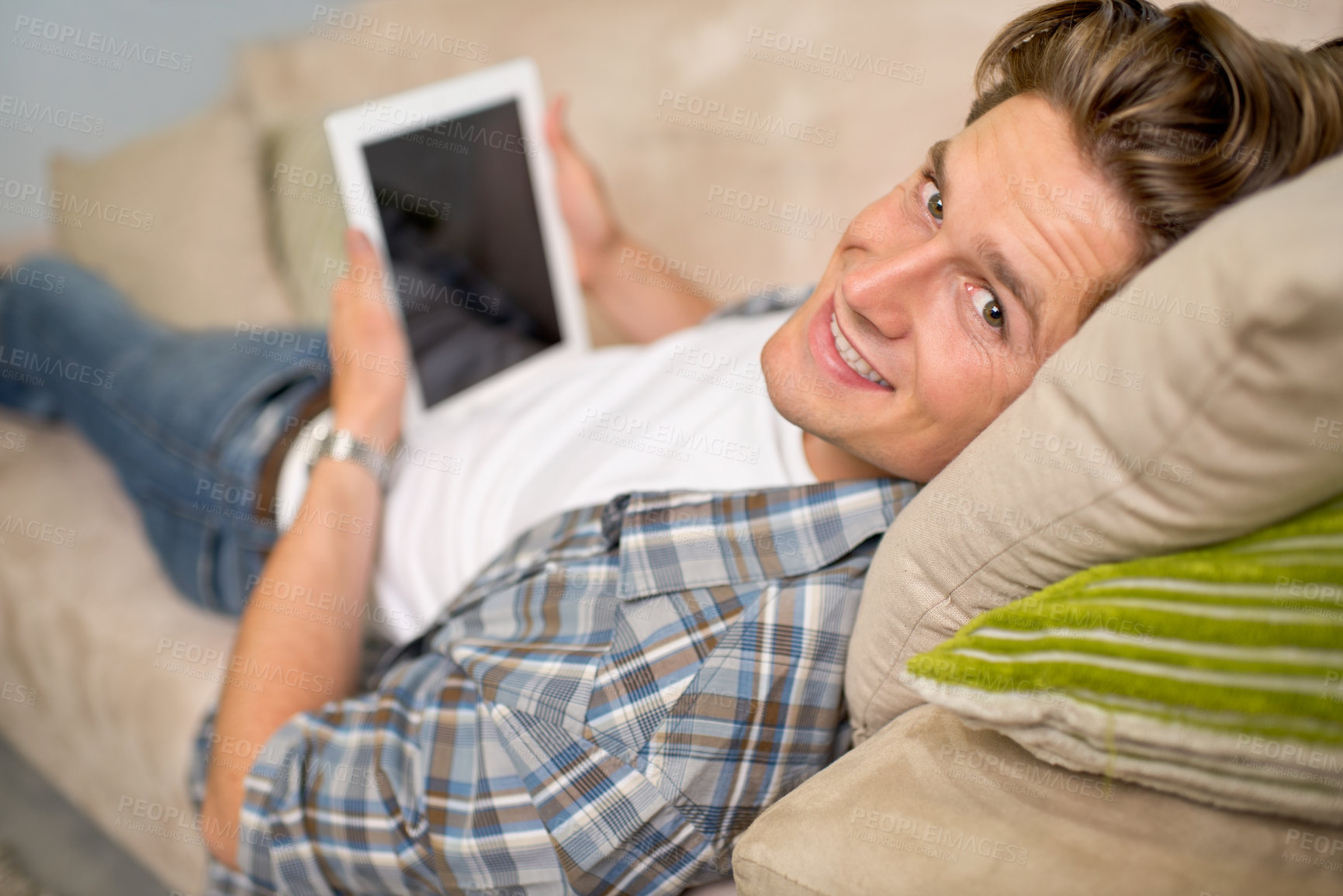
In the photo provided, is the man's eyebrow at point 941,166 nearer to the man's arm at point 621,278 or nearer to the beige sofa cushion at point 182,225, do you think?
the man's arm at point 621,278

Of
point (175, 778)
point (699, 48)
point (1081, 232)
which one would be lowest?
point (175, 778)

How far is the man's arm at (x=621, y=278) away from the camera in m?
1.39

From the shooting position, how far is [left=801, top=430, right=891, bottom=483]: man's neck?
0.84m

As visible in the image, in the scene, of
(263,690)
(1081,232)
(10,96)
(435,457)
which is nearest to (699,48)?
(435,457)

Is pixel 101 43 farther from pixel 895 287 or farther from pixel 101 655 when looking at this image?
pixel 895 287

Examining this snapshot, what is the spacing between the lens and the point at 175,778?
3.63ft

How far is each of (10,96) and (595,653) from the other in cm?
203

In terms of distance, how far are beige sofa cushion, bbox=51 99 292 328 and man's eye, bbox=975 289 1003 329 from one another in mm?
1334

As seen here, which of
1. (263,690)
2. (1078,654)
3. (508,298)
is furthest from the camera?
(508,298)

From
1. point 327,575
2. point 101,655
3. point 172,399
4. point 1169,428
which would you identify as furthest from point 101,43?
point 1169,428

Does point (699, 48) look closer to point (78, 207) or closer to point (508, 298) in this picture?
point (508, 298)

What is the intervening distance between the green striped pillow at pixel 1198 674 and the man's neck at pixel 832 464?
0.30 metres

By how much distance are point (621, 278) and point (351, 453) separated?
21.2 inches

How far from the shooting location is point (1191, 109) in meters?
0.64
